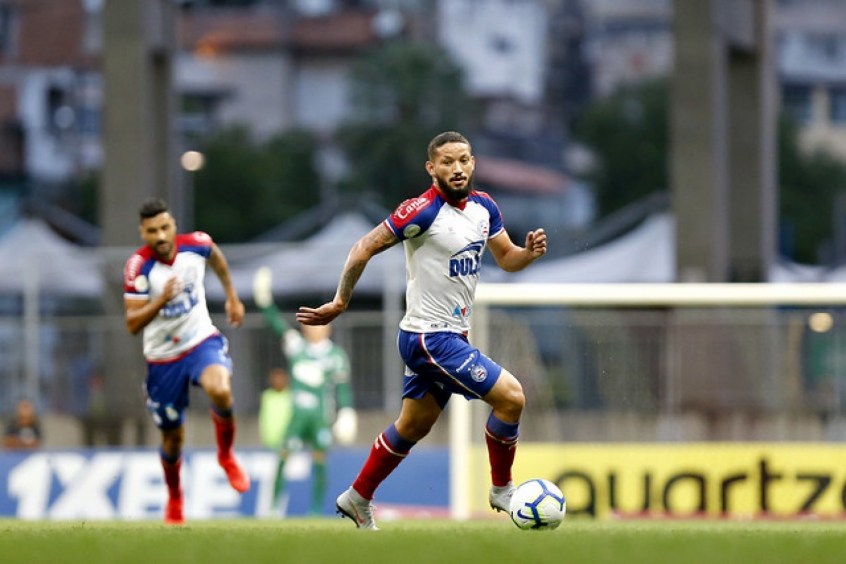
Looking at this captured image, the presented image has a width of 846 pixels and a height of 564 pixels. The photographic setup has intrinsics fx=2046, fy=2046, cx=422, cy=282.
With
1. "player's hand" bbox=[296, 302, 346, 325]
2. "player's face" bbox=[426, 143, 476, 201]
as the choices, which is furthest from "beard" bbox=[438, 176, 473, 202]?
"player's hand" bbox=[296, 302, 346, 325]

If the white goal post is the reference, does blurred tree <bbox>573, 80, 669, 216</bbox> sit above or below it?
above

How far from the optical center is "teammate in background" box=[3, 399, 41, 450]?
24.1 m

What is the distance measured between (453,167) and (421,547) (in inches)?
121

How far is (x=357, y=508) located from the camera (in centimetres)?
1125

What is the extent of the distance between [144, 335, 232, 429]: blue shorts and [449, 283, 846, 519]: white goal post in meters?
5.25

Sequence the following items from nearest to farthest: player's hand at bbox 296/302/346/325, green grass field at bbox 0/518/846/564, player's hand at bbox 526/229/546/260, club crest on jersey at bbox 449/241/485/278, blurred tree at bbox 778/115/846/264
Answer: green grass field at bbox 0/518/846/564
player's hand at bbox 296/302/346/325
player's hand at bbox 526/229/546/260
club crest on jersey at bbox 449/241/485/278
blurred tree at bbox 778/115/846/264

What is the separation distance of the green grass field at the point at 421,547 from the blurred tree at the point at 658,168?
52.8m

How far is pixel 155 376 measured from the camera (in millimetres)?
13516

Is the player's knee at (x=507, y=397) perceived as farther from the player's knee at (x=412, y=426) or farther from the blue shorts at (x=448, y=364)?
the player's knee at (x=412, y=426)

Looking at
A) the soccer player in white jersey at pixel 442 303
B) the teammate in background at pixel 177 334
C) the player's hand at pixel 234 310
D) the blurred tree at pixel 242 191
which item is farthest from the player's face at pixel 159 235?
the blurred tree at pixel 242 191

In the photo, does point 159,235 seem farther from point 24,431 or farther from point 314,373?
point 24,431

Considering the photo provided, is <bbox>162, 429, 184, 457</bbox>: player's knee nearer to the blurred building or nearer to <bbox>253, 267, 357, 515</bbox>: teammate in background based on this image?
<bbox>253, 267, 357, 515</bbox>: teammate in background

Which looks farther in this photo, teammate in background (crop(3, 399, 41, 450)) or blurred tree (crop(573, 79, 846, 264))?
blurred tree (crop(573, 79, 846, 264))

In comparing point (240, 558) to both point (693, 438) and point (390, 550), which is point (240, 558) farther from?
point (693, 438)
